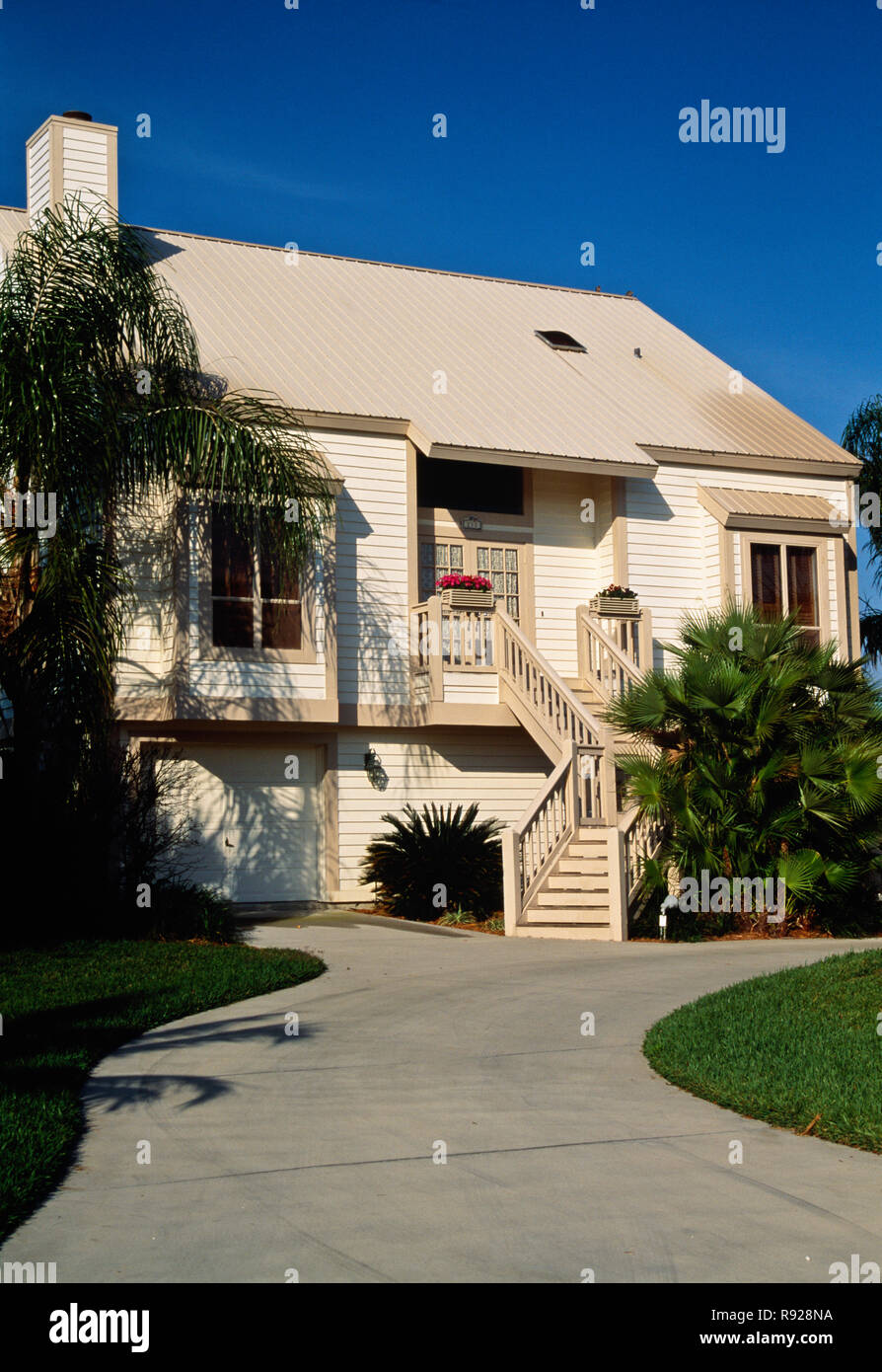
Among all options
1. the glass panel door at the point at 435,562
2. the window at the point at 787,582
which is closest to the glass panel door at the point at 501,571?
the glass panel door at the point at 435,562

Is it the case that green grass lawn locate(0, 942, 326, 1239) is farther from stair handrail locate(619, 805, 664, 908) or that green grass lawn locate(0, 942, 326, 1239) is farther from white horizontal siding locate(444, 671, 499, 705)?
white horizontal siding locate(444, 671, 499, 705)

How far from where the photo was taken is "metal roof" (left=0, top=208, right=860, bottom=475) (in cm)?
2088

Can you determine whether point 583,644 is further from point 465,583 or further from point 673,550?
point 465,583

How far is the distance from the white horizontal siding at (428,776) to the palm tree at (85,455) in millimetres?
4172

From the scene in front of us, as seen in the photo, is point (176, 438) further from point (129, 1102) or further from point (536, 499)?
point (129, 1102)

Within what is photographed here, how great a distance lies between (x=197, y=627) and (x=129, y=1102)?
36.0 feet

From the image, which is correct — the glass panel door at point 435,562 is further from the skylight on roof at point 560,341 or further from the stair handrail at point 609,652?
the skylight on roof at point 560,341

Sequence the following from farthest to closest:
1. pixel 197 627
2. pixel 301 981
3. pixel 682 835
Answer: pixel 197 627, pixel 682 835, pixel 301 981

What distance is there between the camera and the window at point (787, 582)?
22844 millimetres

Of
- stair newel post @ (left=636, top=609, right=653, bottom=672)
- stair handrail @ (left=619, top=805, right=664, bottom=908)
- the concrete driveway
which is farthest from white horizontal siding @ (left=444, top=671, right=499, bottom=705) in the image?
the concrete driveway

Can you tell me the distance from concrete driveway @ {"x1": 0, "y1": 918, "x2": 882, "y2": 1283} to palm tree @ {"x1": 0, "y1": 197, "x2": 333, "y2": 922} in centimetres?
474

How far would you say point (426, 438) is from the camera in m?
20.2
